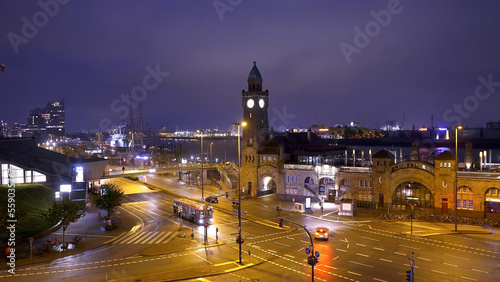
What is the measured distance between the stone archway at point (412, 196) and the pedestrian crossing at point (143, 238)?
3818 centimetres

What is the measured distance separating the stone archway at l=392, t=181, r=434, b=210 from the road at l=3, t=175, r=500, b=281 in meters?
8.85

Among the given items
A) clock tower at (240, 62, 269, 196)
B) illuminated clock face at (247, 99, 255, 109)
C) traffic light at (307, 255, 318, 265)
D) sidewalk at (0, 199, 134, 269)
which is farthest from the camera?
illuminated clock face at (247, 99, 255, 109)

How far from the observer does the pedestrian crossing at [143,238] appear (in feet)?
160

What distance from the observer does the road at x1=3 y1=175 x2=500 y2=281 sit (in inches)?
1432

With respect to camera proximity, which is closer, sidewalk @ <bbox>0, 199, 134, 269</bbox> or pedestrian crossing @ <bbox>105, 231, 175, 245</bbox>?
sidewalk @ <bbox>0, 199, 134, 269</bbox>

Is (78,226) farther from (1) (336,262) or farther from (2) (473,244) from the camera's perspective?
(2) (473,244)

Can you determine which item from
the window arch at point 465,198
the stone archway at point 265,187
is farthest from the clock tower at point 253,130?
the window arch at point 465,198

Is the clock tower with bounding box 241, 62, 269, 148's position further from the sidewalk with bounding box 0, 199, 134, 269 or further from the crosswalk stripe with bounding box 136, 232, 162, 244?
the crosswalk stripe with bounding box 136, 232, 162, 244

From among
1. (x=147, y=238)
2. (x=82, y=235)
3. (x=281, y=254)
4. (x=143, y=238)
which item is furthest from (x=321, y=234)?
(x=82, y=235)

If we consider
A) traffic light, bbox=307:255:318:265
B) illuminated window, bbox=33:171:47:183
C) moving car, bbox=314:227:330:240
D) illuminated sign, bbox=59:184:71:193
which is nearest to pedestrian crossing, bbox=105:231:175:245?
moving car, bbox=314:227:330:240

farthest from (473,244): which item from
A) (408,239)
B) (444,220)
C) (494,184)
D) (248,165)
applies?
(248,165)

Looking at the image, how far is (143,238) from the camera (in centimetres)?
5062

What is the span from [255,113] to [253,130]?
12.2ft

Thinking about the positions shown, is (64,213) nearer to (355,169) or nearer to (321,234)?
(321,234)
